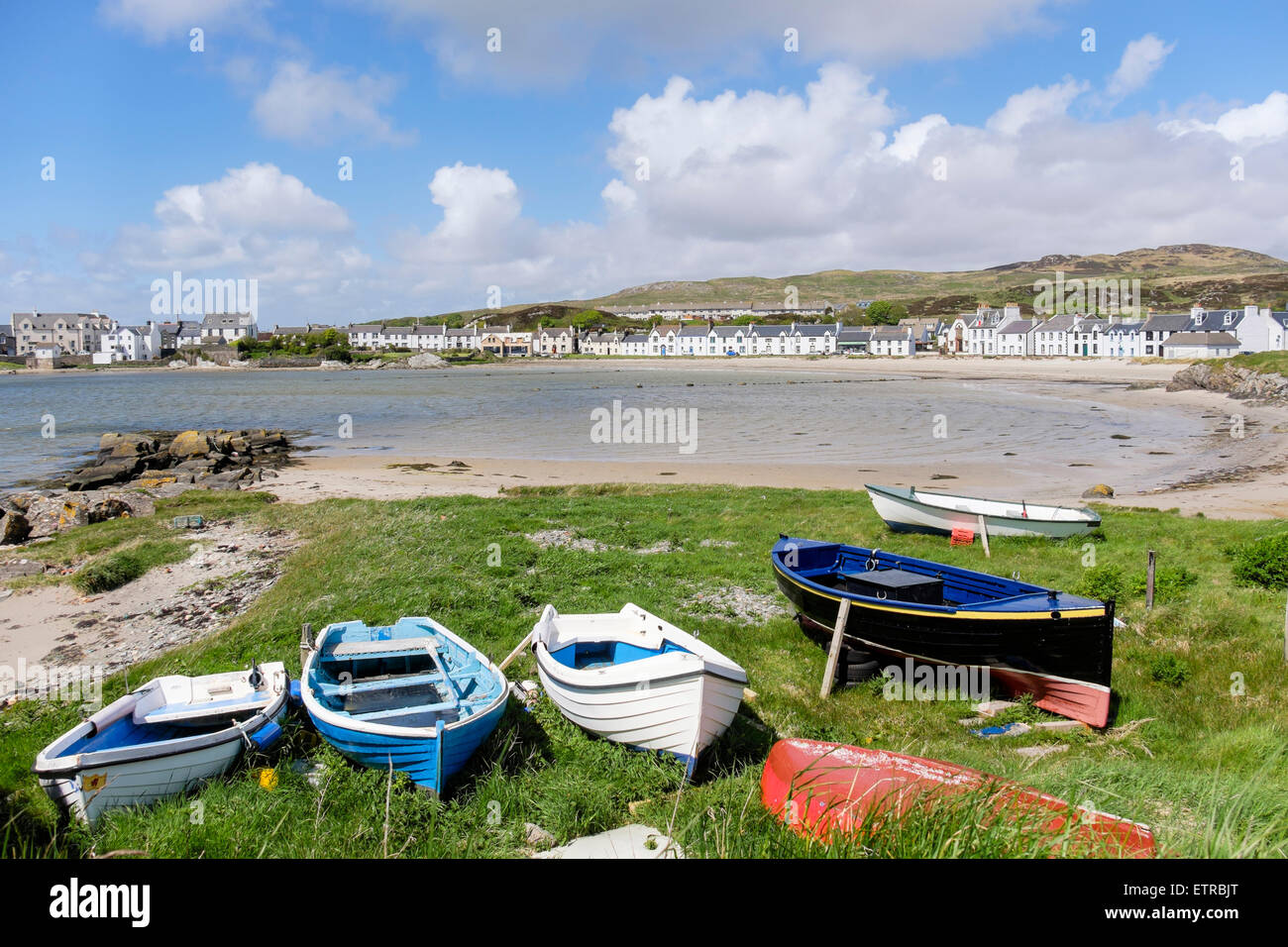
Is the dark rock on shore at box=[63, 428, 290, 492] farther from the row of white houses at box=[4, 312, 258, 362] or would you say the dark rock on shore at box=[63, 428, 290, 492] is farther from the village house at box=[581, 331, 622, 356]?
the row of white houses at box=[4, 312, 258, 362]

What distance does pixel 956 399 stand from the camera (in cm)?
6731

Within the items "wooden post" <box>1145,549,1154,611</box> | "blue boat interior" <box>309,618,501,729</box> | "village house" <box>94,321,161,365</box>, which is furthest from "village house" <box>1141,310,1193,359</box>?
"village house" <box>94,321,161,365</box>

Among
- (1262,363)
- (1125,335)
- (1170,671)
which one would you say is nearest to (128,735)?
(1170,671)

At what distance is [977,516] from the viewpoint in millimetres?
17641

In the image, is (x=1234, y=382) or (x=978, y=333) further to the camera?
(x=978, y=333)

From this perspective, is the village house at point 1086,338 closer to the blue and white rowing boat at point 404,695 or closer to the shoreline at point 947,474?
the shoreline at point 947,474

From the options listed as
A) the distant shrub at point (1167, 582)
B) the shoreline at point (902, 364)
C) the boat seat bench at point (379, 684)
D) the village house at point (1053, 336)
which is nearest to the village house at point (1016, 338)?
the village house at point (1053, 336)

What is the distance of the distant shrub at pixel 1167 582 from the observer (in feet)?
42.2

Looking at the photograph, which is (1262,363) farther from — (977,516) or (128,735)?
(128,735)

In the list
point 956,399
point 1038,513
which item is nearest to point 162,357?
point 956,399

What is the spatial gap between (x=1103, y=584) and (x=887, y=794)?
9.98 metres

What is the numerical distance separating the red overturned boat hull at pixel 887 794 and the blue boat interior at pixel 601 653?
286cm

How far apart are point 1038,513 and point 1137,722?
31.8 feet
